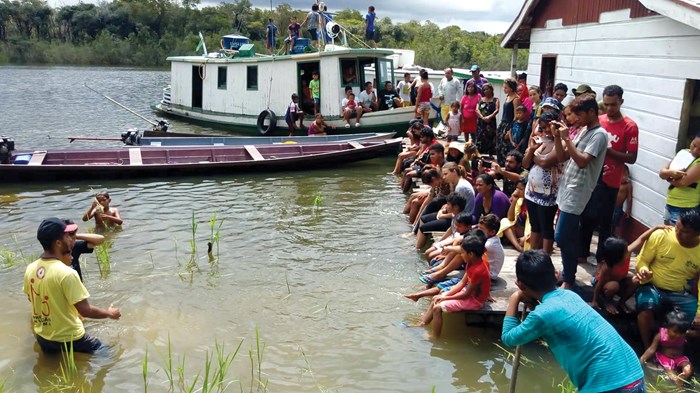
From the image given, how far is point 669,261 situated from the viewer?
456 cm

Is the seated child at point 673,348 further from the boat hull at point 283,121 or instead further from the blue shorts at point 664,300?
the boat hull at point 283,121

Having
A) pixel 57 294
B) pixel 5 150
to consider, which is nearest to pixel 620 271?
pixel 57 294

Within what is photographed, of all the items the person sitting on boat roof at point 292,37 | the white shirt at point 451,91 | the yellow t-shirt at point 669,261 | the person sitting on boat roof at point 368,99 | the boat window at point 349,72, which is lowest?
the yellow t-shirt at point 669,261

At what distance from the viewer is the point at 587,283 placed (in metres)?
A: 5.29

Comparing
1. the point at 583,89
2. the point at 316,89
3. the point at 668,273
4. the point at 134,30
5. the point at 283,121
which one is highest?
the point at 134,30

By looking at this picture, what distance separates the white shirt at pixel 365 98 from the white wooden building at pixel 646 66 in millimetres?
7084

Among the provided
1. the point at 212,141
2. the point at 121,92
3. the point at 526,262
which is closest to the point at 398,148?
the point at 212,141

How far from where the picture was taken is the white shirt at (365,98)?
1569 cm

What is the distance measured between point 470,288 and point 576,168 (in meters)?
1.36

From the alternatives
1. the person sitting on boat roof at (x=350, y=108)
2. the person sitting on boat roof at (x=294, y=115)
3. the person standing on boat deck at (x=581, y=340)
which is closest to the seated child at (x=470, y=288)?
the person standing on boat deck at (x=581, y=340)

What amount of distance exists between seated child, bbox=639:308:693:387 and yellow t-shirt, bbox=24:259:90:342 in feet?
14.7

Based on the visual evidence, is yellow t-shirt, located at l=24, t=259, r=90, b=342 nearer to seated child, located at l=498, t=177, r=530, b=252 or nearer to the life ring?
seated child, located at l=498, t=177, r=530, b=252

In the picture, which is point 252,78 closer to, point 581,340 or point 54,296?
point 54,296

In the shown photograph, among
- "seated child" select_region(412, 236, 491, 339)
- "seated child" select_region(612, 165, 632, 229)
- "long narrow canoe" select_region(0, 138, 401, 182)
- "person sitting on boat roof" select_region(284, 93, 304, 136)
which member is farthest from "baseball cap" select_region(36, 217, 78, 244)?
"person sitting on boat roof" select_region(284, 93, 304, 136)
